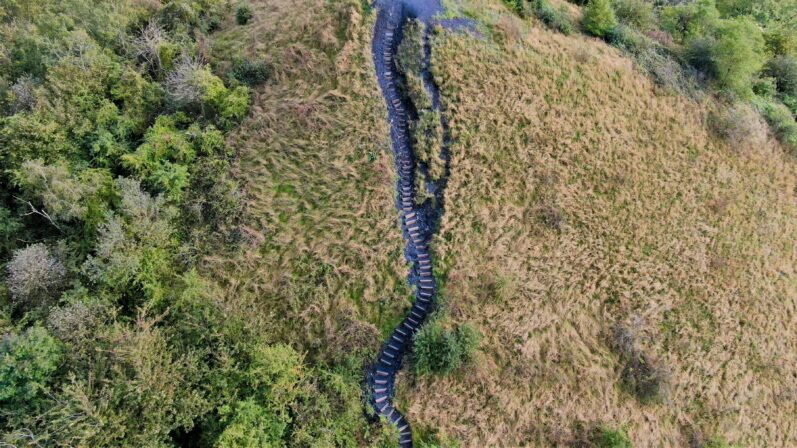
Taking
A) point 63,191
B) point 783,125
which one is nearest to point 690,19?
point 783,125

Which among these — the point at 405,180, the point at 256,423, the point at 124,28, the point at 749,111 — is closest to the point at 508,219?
the point at 405,180

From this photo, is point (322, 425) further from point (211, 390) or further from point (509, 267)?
point (509, 267)

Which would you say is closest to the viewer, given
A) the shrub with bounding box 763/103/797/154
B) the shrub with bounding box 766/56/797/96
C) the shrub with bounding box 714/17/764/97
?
the shrub with bounding box 714/17/764/97

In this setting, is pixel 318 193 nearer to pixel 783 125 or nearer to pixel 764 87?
pixel 783 125

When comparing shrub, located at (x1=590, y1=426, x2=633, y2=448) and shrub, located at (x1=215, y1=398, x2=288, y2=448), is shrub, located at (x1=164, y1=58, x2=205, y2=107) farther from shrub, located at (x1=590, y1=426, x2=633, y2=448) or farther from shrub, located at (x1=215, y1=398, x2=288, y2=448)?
shrub, located at (x1=590, y1=426, x2=633, y2=448)

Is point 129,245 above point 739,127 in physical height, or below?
below

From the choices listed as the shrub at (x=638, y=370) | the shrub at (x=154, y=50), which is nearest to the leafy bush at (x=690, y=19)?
the shrub at (x=638, y=370)

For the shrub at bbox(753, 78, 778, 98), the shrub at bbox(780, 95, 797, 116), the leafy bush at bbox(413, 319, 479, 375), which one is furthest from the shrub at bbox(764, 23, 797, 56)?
the leafy bush at bbox(413, 319, 479, 375)
